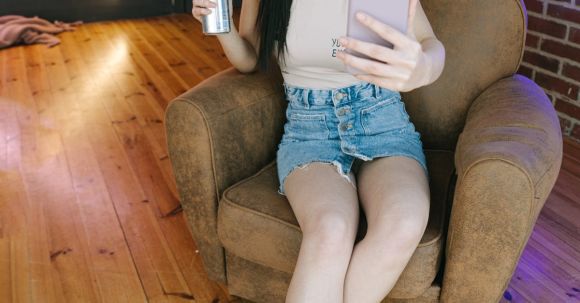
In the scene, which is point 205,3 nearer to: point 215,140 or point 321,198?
point 215,140

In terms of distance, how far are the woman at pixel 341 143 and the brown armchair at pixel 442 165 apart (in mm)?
77

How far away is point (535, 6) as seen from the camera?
8.02ft

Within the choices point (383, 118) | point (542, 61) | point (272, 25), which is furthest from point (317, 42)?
point (542, 61)

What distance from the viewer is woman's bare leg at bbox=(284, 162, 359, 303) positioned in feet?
3.33

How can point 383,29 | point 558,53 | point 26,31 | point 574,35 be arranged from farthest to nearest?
point 26,31 < point 558,53 < point 574,35 < point 383,29

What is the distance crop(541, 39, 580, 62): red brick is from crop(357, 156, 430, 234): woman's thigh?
1457mm

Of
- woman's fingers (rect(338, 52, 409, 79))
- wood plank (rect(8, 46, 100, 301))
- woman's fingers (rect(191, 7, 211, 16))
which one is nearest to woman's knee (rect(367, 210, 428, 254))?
woman's fingers (rect(338, 52, 409, 79))

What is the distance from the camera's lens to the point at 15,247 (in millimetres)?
1726

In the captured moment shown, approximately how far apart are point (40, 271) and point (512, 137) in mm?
1339

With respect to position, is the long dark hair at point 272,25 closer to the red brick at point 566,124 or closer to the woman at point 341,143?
the woman at point 341,143

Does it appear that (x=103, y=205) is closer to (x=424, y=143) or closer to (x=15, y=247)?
(x=15, y=247)

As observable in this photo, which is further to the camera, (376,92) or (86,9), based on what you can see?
(86,9)

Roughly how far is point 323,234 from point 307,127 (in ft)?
1.06

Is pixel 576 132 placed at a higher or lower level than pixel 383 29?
lower
